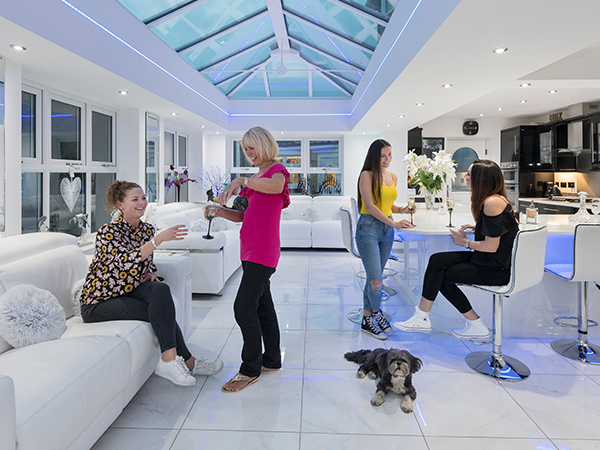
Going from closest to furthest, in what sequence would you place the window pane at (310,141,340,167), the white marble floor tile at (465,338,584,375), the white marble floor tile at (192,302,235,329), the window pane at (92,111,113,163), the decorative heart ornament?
the white marble floor tile at (465,338,584,375) → the white marble floor tile at (192,302,235,329) → the decorative heart ornament → the window pane at (92,111,113,163) → the window pane at (310,141,340,167)

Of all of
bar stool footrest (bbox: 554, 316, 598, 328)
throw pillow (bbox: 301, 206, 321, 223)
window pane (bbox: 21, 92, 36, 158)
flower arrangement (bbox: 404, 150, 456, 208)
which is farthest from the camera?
throw pillow (bbox: 301, 206, 321, 223)

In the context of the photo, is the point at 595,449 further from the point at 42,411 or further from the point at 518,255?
the point at 42,411

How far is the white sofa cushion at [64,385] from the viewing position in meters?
1.36

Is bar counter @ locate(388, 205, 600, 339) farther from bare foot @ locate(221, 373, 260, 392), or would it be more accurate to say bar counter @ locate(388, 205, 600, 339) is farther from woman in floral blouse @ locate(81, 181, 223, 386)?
woman in floral blouse @ locate(81, 181, 223, 386)

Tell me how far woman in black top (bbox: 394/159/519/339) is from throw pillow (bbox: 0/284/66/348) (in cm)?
192

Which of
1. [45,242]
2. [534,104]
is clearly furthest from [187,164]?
[534,104]

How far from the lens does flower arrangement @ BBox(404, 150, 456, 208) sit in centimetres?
350

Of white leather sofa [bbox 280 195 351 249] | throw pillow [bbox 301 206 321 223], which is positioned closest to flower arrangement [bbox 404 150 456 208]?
white leather sofa [bbox 280 195 351 249]

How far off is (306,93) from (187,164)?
2791 millimetres

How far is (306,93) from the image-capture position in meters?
8.00

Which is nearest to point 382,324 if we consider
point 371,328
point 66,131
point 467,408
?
point 371,328

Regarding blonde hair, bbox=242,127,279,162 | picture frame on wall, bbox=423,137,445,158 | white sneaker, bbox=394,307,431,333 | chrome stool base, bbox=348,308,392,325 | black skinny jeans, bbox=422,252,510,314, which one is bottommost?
chrome stool base, bbox=348,308,392,325

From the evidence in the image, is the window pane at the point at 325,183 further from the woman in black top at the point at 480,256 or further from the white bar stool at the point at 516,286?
the white bar stool at the point at 516,286

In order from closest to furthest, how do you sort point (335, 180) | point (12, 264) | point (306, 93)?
point (12, 264) < point (306, 93) < point (335, 180)
